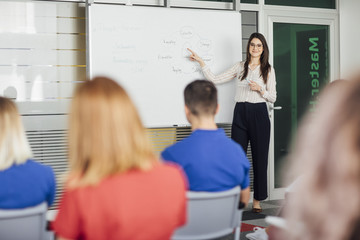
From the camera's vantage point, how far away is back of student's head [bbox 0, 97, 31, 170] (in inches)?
79.7

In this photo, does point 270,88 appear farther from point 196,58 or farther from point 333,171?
point 333,171

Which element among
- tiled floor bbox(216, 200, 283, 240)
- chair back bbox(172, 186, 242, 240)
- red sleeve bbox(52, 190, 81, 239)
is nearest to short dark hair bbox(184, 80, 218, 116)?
chair back bbox(172, 186, 242, 240)

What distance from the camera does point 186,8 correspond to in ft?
16.3

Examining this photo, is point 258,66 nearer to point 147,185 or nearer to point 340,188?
point 147,185

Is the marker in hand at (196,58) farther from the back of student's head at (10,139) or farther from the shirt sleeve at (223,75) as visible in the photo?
the back of student's head at (10,139)

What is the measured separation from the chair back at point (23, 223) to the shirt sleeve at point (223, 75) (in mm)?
3067

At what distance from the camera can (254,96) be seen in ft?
15.6

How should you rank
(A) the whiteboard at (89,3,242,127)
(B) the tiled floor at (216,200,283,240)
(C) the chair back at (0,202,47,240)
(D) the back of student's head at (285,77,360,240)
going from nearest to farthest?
(D) the back of student's head at (285,77,360,240)
(C) the chair back at (0,202,47,240)
(B) the tiled floor at (216,200,283,240)
(A) the whiteboard at (89,3,242,127)

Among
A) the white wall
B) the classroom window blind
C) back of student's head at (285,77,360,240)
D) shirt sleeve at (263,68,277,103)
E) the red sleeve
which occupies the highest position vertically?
the classroom window blind

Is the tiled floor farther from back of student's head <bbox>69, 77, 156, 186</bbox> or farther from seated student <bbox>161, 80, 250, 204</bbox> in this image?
back of student's head <bbox>69, 77, 156, 186</bbox>

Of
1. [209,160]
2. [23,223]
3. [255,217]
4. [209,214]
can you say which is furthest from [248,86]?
[23,223]

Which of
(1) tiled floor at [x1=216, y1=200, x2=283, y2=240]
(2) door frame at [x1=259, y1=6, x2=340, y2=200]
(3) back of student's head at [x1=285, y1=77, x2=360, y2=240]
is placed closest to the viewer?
(3) back of student's head at [x1=285, y1=77, x2=360, y2=240]

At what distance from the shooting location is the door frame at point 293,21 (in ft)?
17.9

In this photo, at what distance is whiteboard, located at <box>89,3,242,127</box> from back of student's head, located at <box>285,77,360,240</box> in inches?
136
